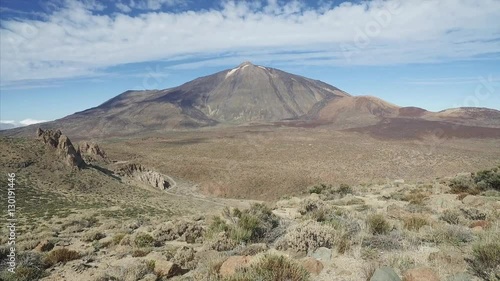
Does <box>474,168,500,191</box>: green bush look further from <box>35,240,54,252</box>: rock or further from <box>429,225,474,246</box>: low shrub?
<box>35,240,54,252</box>: rock

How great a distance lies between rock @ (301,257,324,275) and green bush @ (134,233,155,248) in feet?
16.3

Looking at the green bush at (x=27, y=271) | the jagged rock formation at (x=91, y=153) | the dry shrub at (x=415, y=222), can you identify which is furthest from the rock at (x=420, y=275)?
the jagged rock formation at (x=91, y=153)

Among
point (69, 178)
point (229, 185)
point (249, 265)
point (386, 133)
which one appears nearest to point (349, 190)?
point (249, 265)

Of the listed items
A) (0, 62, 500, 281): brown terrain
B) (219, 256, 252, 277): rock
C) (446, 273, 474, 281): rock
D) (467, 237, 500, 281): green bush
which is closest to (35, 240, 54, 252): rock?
(0, 62, 500, 281): brown terrain

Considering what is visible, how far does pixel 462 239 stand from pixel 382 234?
5.11ft

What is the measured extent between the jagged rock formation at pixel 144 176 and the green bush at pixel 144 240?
3165cm

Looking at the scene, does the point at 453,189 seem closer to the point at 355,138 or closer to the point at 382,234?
the point at 382,234

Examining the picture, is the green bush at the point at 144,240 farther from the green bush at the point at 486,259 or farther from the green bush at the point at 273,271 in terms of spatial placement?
the green bush at the point at 486,259

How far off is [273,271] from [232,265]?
0.96 meters

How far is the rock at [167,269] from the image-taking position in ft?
21.0

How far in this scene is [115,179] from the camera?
3819 centimetres

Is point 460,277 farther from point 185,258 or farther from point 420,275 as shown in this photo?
point 185,258

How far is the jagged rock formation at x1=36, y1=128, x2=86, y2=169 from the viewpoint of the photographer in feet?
122

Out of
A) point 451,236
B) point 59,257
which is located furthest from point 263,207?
point 59,257
